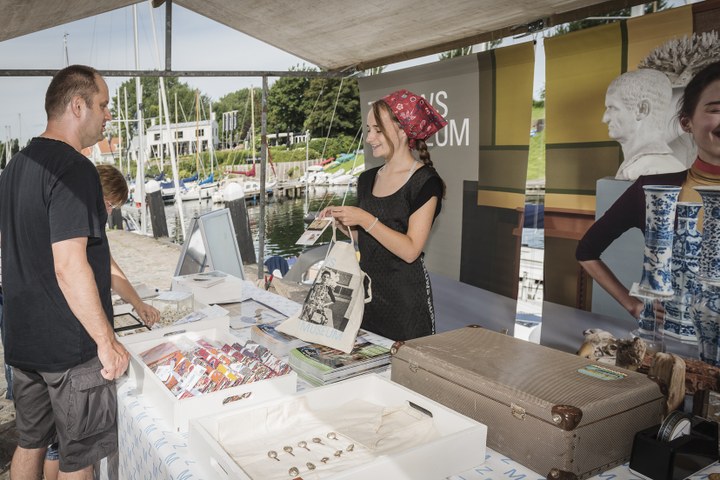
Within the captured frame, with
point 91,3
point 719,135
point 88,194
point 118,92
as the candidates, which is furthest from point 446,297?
point 118,92

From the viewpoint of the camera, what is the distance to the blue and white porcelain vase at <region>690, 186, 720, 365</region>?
5.17 feet

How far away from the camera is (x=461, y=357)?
4.16 feet

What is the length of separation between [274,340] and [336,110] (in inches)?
132

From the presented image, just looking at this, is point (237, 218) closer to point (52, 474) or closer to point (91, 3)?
point (91, 3)

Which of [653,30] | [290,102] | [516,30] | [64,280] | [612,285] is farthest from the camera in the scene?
[290,102]

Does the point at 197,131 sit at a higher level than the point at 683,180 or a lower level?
higher

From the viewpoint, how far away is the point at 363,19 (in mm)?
2814

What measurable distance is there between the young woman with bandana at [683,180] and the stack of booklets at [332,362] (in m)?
1.26

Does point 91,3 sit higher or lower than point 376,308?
higher

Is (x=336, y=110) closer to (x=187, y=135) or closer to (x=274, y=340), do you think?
(x=274, y=340)

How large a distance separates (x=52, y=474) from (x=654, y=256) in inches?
88.1

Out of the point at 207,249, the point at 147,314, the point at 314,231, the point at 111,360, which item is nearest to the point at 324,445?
the point at 111,360

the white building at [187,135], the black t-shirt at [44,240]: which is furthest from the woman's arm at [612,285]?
the white building at [187,135]

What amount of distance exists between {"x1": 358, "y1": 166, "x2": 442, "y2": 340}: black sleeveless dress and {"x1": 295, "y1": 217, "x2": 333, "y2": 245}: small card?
32 centimetres
